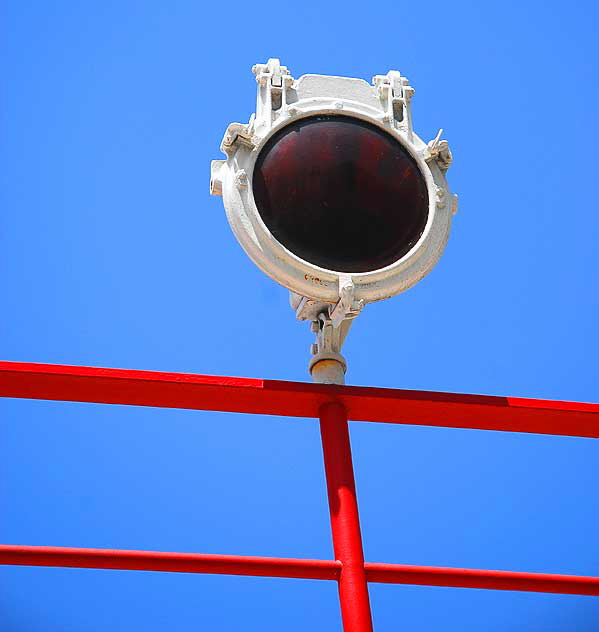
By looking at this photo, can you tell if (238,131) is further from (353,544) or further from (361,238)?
(353,544)

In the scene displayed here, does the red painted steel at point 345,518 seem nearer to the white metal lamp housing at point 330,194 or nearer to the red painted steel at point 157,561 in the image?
the red painted steel at point 157,561

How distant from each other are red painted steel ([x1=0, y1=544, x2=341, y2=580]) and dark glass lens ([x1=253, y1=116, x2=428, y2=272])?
Answer: 7.26 ft

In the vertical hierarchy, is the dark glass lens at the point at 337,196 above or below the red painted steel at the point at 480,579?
above

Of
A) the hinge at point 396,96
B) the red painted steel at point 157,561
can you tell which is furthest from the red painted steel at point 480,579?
the hinge at point 396,96

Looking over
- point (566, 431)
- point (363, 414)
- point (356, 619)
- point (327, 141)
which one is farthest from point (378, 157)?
point (356, 619)

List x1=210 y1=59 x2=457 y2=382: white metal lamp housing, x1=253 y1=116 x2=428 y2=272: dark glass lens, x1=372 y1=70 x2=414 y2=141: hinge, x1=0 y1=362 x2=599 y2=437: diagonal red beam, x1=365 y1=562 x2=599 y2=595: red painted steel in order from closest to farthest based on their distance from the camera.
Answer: x1=365 y1=562 x2=599 y2=595: red painted steel, x1=0 y1=362 x2=599 y2=437: diagonal red beam, x1=210 y1=59 x2=457 y2=382: white metal lamp housing, x1=253 y1=116 x2=428 y2=272: dark glass lens, x1=372 y1=70 x2=414 y2=141: hinge

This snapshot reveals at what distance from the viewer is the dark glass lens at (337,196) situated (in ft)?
26.8

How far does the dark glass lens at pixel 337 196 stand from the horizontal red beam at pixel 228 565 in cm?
219

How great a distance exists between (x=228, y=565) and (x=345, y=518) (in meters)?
0.85

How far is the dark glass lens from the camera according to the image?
26.8 feet

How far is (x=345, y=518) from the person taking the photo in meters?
7.46

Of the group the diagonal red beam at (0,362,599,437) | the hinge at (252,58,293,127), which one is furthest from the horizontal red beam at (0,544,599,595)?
the hinge at (252,58,293,127)

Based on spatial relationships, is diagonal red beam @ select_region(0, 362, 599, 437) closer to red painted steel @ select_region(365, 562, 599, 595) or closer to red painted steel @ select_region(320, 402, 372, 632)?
red painted steel @ select_region(320, 402, 372, 632)

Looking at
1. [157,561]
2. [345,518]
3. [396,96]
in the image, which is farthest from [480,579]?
[396,96]
